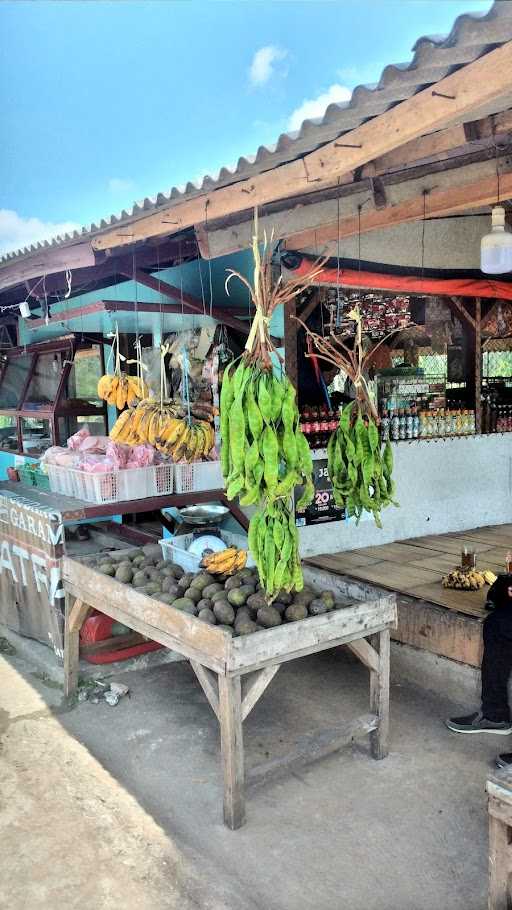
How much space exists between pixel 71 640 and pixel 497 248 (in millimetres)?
3830

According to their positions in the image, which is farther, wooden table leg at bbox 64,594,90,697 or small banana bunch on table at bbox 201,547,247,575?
wooden table leg at bbox 64,594,90,697

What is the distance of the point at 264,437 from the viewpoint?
299 centimetres

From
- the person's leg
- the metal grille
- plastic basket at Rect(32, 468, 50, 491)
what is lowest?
the person's leg

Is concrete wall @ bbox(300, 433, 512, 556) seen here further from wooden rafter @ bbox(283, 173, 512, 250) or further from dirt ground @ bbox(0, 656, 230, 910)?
dirt ground @ bbox(0, 656, 230, 910)

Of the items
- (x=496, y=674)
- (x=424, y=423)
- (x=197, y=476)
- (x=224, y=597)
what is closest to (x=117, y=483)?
(x=197, y=476)

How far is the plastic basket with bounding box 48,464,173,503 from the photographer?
470cm

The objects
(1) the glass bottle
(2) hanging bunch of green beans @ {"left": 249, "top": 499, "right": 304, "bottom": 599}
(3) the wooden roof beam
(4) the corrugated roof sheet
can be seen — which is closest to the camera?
(4) the corrugated roof sheet

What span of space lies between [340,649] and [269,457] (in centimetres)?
286

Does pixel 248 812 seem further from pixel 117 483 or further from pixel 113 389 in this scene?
pixel 113 389

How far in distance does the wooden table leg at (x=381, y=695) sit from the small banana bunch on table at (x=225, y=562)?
3.06 feet

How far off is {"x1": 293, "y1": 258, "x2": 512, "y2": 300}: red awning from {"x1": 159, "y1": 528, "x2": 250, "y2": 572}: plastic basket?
230 cm

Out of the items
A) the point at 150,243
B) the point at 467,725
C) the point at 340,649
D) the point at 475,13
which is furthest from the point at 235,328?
the point at 475,13

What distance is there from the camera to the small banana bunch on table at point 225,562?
391 centimetres

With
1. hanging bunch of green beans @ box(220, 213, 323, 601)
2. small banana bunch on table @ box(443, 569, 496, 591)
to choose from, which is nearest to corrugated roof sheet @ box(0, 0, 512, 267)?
hanging bunch of green beans @ box(220, 213, 323, 601)
